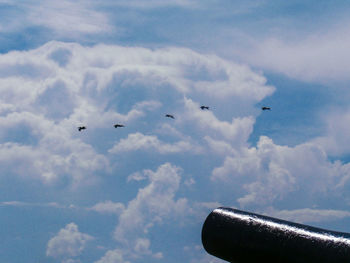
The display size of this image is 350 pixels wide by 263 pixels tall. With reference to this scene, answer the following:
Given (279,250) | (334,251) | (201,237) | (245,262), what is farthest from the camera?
(201,237)

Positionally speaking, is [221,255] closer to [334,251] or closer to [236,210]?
[236,210]

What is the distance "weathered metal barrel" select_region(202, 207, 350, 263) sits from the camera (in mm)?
7578

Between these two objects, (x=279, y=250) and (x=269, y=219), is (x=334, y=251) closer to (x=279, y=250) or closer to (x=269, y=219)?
(x=279, y=250)

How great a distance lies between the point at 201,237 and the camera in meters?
9.28

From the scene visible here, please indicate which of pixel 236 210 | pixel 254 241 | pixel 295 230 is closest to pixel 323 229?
pixel 295 230

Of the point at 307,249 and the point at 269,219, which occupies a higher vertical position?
the point at 269,219

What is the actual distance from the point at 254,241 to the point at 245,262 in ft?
1.69

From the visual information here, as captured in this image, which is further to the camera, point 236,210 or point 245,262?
point 236,210

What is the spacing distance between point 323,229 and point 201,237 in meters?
2.34

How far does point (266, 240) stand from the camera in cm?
829

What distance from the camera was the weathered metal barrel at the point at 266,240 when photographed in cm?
758

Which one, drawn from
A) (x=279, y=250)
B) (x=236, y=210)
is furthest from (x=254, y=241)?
(x=236, y=210)

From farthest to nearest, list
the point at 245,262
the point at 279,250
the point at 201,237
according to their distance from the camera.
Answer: the point at 201,237 < the point at 245,262 < the point at 279,250

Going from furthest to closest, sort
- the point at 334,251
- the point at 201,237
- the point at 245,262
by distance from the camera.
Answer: the point at 201,237 < the point at 245,262 < the point at 334,251
